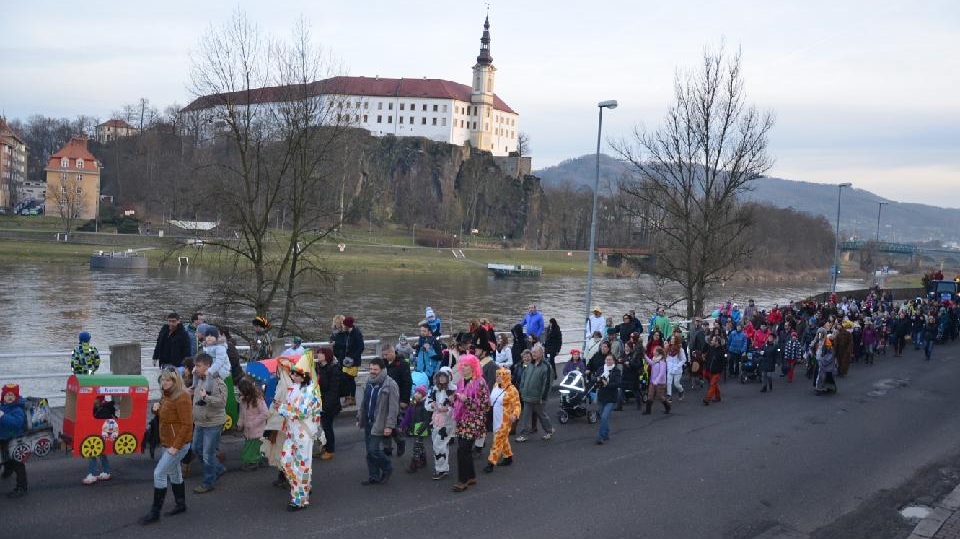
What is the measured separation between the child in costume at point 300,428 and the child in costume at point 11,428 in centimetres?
278

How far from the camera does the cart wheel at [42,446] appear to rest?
31.3 feet

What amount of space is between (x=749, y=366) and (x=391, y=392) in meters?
12.4

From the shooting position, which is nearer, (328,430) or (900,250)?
(328,430)

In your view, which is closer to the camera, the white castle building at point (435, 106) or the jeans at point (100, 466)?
the jeans at point (100, 466)

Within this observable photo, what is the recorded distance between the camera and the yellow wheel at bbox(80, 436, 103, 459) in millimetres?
9320

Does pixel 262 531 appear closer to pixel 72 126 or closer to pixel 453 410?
pixel 453 410

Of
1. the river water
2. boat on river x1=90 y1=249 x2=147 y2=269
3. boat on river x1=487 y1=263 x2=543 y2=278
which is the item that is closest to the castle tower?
boat on river x1=487 y1=263 x2=543 y2=278

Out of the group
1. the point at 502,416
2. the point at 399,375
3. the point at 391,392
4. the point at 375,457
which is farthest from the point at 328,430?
the point at 502,416

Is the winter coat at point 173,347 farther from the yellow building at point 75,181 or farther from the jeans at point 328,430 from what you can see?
the yellow building at point 75,181

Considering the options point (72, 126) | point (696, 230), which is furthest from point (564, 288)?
point (72, 126)

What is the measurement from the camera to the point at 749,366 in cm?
1978

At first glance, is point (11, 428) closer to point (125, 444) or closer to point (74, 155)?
point (125, 444)

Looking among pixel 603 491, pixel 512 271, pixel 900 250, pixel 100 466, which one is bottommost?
pixel 512 271

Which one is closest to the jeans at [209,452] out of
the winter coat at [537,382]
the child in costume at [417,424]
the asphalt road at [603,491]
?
the asphalt road at [603,491]
